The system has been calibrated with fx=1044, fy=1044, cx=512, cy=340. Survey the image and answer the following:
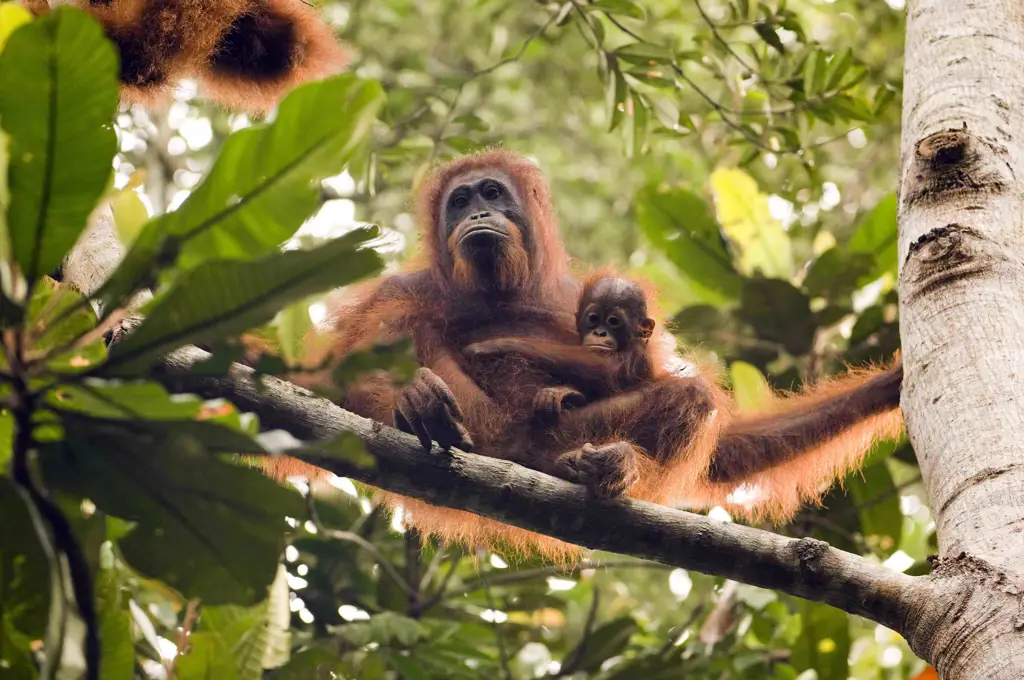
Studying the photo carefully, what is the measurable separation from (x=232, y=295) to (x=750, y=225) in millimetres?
4292

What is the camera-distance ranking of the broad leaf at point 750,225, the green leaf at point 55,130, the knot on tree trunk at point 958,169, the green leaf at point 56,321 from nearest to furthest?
the green leaf at point 55,130
the green leaf at point 56,321
the knot on tree trunk at point 958,169
the broad leaf at point 750,225

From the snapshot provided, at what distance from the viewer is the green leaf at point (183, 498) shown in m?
1.93

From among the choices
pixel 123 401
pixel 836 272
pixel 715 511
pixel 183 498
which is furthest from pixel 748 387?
pixel 123 401

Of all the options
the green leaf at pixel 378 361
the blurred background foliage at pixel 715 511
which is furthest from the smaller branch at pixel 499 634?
the green leaf at pixel 378 361

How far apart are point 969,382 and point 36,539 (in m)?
2.21

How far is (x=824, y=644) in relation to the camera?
4.54 m

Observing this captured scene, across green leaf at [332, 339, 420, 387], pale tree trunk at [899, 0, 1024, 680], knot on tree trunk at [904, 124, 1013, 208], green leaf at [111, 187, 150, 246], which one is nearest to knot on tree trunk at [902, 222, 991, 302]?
pale tree trunk at [899, 0, 1024, 680]

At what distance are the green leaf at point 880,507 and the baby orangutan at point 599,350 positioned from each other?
1.53 meters

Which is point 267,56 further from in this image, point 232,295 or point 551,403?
point 232,295

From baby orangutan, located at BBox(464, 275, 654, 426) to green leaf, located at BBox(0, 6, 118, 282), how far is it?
2.23m

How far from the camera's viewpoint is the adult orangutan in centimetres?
375

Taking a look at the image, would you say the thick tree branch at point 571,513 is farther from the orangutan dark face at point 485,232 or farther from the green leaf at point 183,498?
the orangutan dark face at point 485,232

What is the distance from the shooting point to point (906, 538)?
5.91 metres

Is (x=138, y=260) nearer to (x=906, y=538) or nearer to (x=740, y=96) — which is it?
(x=740, y=96)
